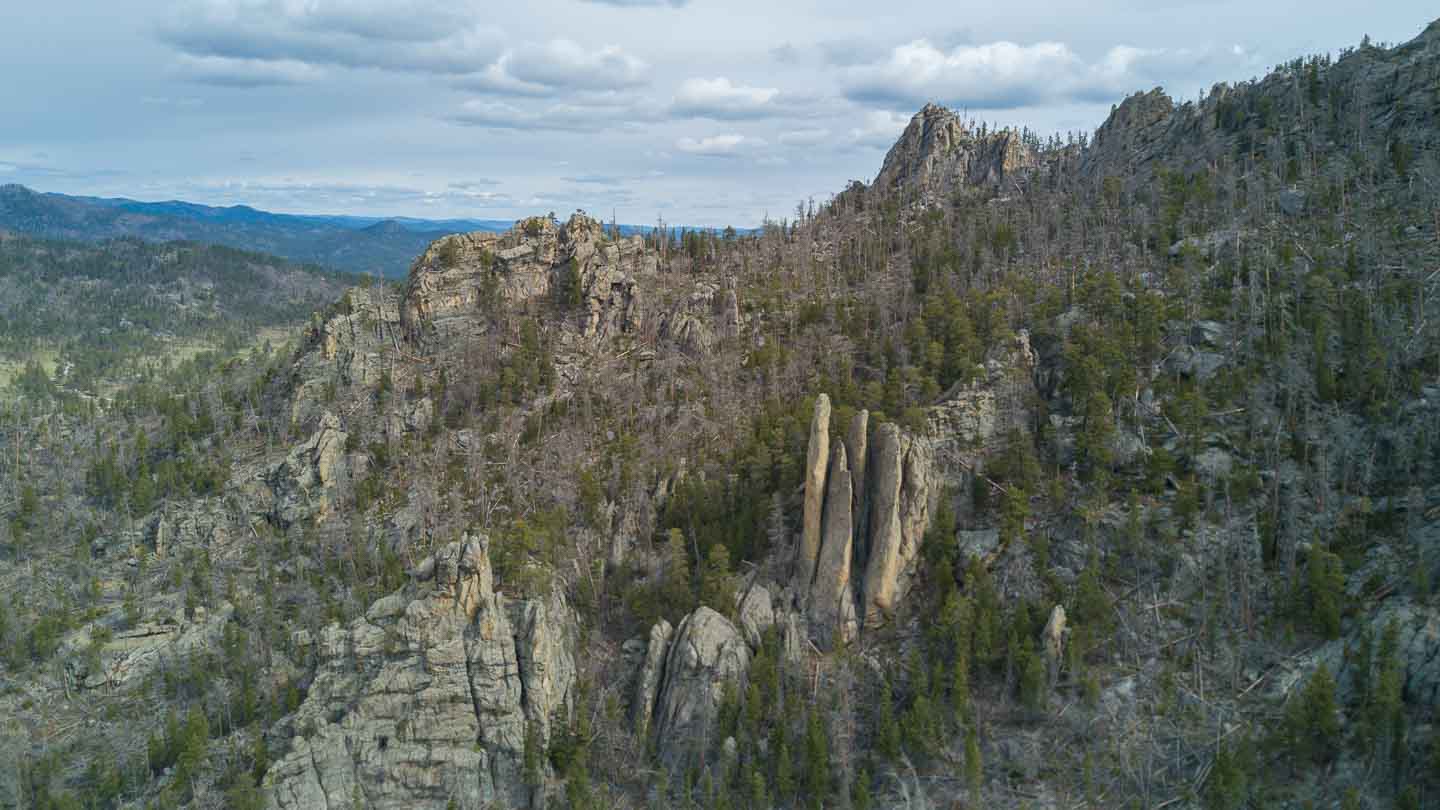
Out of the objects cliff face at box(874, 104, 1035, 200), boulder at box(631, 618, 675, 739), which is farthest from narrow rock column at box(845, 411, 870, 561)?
cliff face at box(874, 104, 1035, 200)

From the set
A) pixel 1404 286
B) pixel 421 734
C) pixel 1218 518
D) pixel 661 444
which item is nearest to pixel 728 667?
pixel 421 734

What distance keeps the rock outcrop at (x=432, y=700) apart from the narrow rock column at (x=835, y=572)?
21.5 m

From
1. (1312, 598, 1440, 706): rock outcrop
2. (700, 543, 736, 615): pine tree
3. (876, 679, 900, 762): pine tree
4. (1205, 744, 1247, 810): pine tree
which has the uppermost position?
(1312, 598, 1440, 706): rock outcrop

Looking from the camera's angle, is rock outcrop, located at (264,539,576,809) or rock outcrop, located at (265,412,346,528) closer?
rock outcrop, located at (264,539,576,809)

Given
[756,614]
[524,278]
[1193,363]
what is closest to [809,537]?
[756,614]

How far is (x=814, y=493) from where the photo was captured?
75.8 metres

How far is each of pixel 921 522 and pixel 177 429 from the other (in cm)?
9732

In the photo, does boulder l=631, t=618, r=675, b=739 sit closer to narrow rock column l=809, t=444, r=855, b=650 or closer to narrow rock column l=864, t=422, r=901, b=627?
narrow rock column l=809, t=444, r=855, b=650

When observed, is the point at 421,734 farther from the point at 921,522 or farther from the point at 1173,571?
the point at 1173,571

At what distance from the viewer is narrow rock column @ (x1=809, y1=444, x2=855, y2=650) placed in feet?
240

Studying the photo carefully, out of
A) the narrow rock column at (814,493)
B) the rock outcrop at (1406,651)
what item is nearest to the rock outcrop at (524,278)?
the narrow rock column at (814,493)

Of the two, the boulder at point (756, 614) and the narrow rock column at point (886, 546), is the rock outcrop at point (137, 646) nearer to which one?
the boulder at point (756, 614)

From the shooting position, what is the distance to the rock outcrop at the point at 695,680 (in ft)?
219

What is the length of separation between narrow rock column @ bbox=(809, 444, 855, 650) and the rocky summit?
0.90ft
